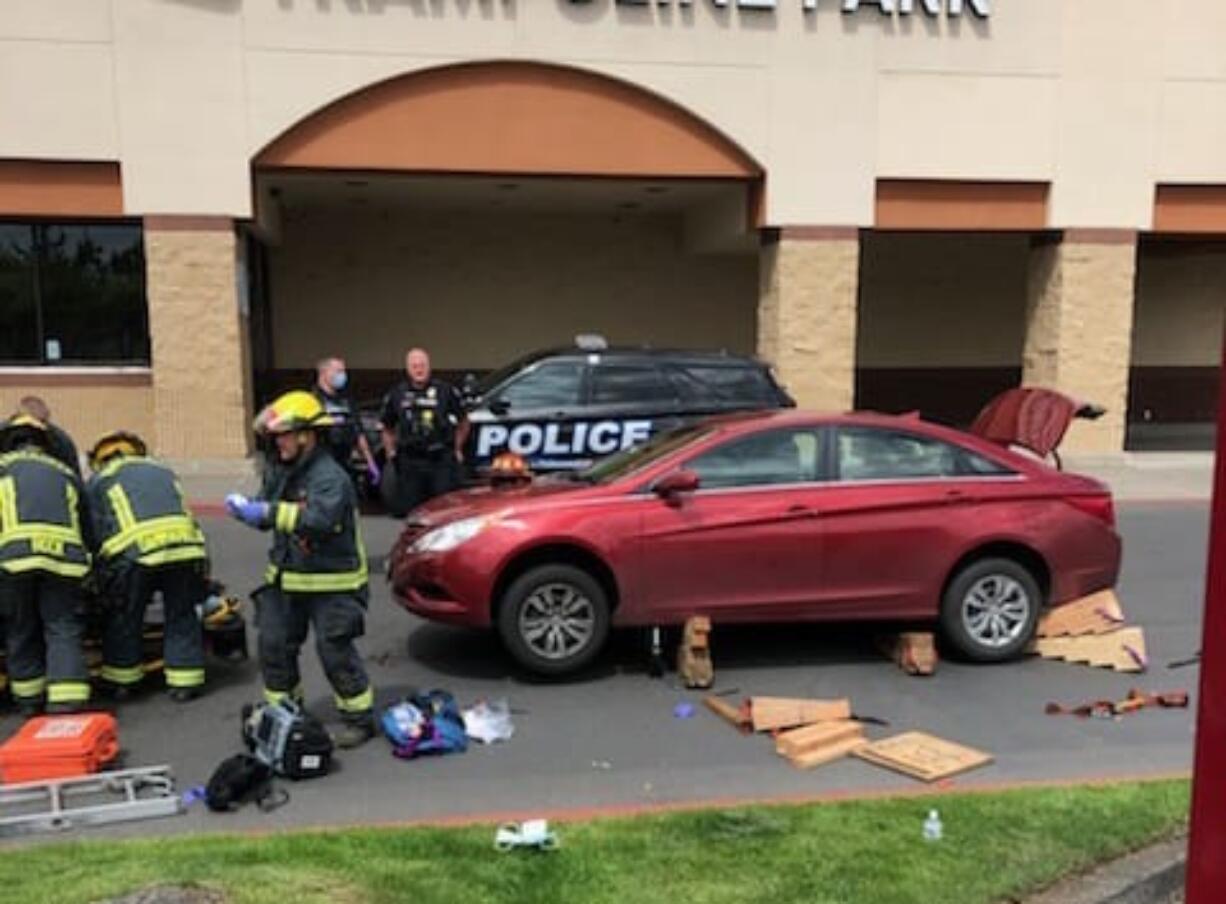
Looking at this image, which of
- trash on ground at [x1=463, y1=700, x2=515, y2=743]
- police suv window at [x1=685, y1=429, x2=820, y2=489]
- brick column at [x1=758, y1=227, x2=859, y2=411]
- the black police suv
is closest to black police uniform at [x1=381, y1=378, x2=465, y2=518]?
the black police suv

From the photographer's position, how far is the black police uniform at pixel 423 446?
9492mm

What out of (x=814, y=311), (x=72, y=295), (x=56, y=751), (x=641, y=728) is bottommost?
(x=641, y=728)

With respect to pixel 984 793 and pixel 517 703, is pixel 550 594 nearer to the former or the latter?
pixel 517 703

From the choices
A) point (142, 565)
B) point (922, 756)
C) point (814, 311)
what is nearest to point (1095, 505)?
point (922, 756)

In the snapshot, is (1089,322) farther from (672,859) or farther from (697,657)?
(672,859)

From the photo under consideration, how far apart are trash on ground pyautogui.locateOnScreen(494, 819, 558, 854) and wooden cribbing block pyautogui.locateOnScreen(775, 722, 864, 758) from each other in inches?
64.8

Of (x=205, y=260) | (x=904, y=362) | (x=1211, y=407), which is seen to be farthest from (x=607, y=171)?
(x=1211, y=407)

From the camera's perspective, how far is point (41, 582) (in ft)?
19.5

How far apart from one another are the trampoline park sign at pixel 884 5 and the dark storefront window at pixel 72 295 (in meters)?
7.92

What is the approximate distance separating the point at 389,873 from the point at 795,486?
3739mm

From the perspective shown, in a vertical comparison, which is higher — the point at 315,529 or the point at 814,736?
the point at 315,529

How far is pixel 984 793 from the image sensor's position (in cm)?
495

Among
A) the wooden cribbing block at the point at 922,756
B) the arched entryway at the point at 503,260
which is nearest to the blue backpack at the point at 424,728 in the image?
the wooden cribbing block at the point at 922,756

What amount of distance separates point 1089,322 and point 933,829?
1366 cm
